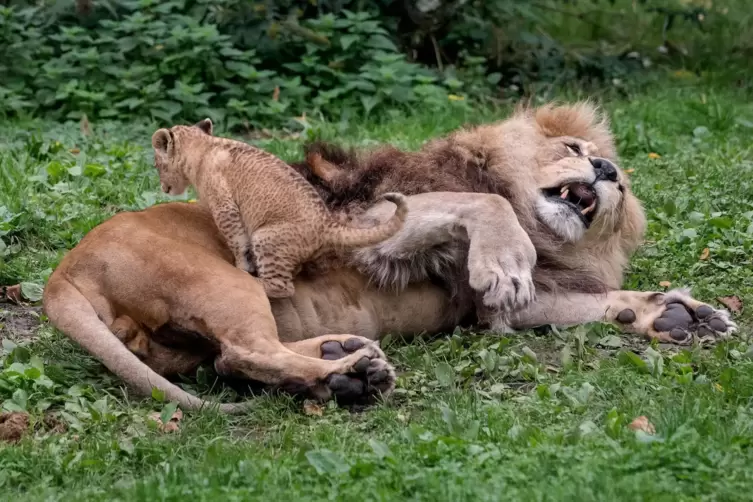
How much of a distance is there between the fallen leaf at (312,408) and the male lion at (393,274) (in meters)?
0.03

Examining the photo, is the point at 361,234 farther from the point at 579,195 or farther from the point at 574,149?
the point at 574,149

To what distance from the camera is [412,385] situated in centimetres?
436

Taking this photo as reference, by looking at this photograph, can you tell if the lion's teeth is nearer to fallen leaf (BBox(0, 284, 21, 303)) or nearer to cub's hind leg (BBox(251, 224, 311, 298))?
cub's hind leg (BBox(251, 224, 311, 298))

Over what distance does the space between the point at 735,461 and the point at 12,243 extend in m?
3.83

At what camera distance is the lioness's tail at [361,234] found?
14.8ft

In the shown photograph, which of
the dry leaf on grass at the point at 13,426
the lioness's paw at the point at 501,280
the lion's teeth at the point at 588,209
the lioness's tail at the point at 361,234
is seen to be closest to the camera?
the dry leaf on grass at the point at 13,426

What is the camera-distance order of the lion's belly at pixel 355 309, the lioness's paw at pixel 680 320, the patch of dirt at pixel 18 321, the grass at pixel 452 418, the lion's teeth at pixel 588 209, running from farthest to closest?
the lion's teeth at pixel 588 209 → the patch of dirt at pixel 18 321 → the lioness's paw at pixel 680 320 → the lion's belly at pixel 355 309 → the grass at pixel 452 418

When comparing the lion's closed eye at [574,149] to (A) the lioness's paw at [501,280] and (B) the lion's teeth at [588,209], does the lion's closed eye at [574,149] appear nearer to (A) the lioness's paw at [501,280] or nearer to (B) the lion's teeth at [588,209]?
(B) the lion's teeth at [588,209]

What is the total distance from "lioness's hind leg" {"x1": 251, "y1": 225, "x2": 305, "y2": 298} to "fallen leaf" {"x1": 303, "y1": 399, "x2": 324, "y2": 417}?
0.58 meters

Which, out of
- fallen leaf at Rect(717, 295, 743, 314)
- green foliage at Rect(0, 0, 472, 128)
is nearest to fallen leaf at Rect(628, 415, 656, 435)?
fallen leaf at Rect(717, 295, 743, 314)

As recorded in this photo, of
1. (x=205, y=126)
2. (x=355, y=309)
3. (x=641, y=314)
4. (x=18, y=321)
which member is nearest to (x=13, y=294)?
(x=18, y=321)

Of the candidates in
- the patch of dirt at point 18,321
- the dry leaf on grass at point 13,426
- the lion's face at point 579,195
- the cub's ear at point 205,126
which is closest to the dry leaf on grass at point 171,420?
the dry leaf on grass at point 13,426

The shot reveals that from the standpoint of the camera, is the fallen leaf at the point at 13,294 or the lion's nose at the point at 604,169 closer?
the lion's nose at the point at 604,169

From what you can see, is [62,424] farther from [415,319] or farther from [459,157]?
[459,157]
